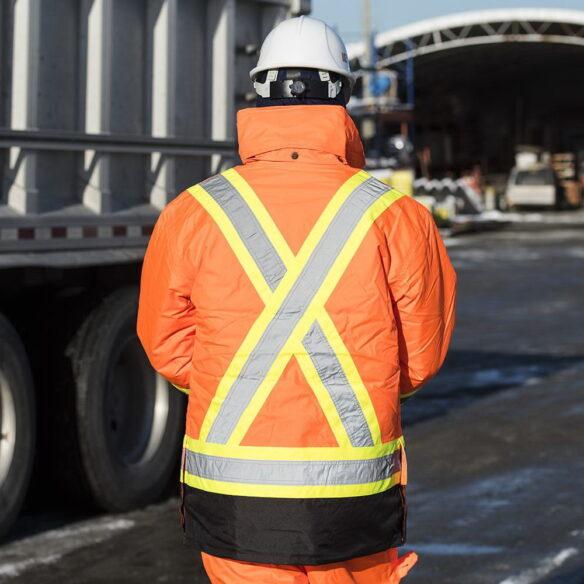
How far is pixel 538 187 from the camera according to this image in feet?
174

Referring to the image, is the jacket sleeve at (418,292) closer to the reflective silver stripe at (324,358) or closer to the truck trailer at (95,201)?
the reflective silver stripe at (324,358)

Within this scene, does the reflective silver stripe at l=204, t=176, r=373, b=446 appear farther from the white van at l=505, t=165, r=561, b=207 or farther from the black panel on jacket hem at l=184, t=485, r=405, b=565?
the white van at l=505, t=165, r=561, b=207

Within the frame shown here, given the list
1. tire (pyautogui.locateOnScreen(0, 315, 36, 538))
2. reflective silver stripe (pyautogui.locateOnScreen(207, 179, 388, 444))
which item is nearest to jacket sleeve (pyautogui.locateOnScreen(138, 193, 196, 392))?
reflective silver stripe (pyautogui.locateOnScreen(207, 179, 388, 444))

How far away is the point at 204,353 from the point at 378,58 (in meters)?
53.3

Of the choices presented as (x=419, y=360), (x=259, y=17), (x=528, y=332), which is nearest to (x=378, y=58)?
(x=528, y=332)

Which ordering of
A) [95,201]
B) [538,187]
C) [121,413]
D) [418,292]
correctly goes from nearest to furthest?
[418,292] → [95,201] → [121,413] → [538,187]

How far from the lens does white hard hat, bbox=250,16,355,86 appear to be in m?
3.39

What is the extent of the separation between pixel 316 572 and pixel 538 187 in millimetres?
50975

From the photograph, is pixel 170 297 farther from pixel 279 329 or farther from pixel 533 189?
pixel 533 189

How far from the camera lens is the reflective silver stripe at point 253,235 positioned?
316 centimetres

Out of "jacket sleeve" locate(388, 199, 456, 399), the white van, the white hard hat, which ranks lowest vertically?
"jacket sleeve" locate(388, 199, 456, 399)

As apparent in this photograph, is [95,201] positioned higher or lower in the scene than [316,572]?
higher

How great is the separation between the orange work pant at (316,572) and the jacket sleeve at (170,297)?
461 mm

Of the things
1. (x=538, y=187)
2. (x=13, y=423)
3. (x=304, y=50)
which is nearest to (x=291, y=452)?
(x=304, y=50)
